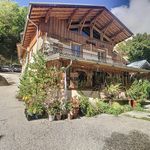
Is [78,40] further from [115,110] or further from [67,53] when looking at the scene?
[115,110]

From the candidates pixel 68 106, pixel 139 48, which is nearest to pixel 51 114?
pixel 68 106

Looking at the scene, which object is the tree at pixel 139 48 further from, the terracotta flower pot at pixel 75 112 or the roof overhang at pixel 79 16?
the terracotta flower pot at pixel 75 112

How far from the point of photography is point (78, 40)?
1909cm

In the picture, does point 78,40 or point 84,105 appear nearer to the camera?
point 84,105

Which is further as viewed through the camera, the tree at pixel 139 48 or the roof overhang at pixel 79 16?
the tree at pixel 139 48

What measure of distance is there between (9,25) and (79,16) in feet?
88.3

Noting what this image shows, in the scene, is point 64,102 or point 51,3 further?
point 51,3

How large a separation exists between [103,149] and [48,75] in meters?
6.51

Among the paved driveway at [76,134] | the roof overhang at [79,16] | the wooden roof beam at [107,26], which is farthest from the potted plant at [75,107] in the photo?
the wooden roof beam at [107,26]

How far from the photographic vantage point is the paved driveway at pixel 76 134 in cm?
697

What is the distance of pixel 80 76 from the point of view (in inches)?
607

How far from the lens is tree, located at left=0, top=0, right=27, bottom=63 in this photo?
39.0 m

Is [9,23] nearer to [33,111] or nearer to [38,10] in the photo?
[38,10]

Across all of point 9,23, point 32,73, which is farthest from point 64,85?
point 9,23
